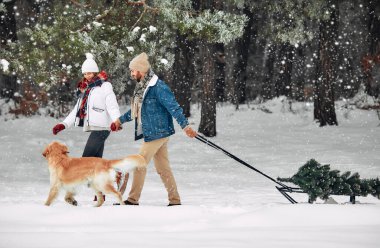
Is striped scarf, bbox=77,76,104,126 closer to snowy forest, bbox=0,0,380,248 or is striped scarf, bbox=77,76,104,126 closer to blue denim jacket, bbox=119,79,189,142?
A: snowy forest, bbox=0,0,380,248

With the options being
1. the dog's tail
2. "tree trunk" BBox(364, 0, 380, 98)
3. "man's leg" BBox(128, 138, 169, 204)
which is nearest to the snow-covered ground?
"man's leg" BBox(128, 138, 169, 204)

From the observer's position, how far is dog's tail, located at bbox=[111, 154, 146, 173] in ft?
20.0

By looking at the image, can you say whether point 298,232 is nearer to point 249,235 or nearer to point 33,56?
point 249,235

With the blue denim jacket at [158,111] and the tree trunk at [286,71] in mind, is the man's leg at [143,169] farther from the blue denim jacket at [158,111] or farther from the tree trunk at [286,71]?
the tree trunk at [286,71]

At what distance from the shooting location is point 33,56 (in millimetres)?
13500

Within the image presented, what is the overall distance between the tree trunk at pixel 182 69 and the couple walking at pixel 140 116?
441 inches

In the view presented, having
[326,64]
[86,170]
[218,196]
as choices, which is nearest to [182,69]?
[326,64]

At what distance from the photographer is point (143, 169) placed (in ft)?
22.1

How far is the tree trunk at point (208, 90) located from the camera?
49.3 ft

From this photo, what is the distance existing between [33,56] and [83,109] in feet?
23.0

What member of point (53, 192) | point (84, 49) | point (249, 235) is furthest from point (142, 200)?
point (84, 49)

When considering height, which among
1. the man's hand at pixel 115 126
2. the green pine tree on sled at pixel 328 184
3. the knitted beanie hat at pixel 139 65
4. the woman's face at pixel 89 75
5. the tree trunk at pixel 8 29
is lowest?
the green pine tree on sled at pixel 328 184

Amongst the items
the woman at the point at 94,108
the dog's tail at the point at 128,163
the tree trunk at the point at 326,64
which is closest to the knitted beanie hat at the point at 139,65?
the woman at the point at 94,108

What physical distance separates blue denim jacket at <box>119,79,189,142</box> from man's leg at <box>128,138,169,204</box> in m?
0.07
